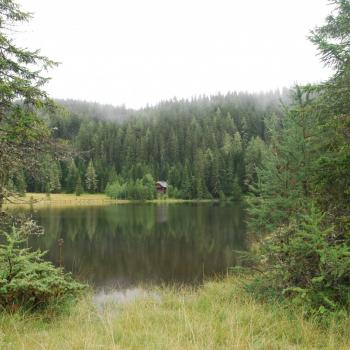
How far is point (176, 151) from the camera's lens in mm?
138625

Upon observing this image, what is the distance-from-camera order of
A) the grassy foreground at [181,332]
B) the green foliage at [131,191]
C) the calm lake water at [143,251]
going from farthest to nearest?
the green foliage at [131,191]
the calm lake water at [143,251]
the grassy foreground at [181,332]

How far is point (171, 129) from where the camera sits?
14975cm

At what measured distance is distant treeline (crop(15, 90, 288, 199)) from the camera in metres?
93.6

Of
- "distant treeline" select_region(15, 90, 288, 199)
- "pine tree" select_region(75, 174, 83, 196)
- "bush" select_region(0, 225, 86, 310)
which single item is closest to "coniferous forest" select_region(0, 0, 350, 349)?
"bush" select_region(0, 225, 86, 310)

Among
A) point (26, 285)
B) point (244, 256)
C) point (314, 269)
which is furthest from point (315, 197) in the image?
point (26, 285)

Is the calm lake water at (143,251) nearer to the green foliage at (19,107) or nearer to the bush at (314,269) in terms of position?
the green foliage at (19,107)

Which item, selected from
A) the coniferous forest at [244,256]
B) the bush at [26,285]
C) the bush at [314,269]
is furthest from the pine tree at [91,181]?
the bush at [314,269]

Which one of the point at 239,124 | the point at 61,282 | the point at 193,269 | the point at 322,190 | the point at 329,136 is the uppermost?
the point at 239,124

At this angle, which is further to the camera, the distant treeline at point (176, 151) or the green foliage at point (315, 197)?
the distant treeline at point (176, 151)

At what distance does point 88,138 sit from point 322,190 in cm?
14536

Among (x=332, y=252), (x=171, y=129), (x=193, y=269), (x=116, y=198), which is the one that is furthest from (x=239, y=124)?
(x=332, y=252)

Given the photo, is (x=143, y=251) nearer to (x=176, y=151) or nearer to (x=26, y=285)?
(x=26, y=285)

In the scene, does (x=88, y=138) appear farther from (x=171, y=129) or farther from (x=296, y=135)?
(x=296, y=135)

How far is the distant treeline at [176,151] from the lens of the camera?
93.6 m
